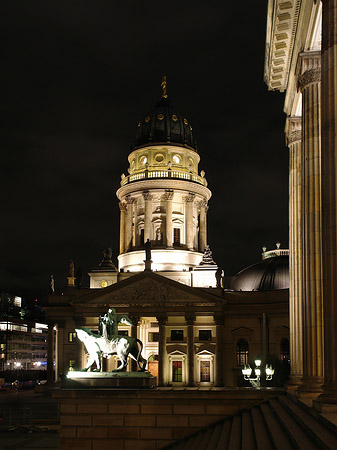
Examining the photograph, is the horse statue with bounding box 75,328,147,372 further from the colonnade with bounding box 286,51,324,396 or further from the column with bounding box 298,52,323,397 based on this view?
the column with bounding box 298,52,323,397

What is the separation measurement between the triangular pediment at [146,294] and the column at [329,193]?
187 ft

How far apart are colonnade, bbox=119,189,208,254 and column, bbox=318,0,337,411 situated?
67989mm

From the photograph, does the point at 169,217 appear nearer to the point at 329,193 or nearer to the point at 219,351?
the point at 219,351

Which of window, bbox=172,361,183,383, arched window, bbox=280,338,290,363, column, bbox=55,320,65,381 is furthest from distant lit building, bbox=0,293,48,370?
arched window, bbox=280,338,290,363

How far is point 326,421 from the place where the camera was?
46.3 ft

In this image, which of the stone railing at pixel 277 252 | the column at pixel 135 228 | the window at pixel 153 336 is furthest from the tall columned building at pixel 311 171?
the stone railing at pixel 277 252

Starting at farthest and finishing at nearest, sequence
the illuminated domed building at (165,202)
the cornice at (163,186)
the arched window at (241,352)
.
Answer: the cornice at (163,186) → the illuminated domed building at (165,202) → the arched window at (241,352)

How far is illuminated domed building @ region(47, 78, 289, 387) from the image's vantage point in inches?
2874

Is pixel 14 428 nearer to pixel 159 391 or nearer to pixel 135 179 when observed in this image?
pixel 159 391

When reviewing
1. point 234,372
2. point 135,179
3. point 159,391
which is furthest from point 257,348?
point 159,391

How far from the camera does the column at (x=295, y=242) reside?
27.6 metres

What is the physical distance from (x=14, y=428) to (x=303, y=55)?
31739 mm

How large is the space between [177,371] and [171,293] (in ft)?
29.5

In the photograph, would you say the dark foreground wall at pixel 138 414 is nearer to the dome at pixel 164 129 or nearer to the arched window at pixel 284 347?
the arched window at pixel 284 347
